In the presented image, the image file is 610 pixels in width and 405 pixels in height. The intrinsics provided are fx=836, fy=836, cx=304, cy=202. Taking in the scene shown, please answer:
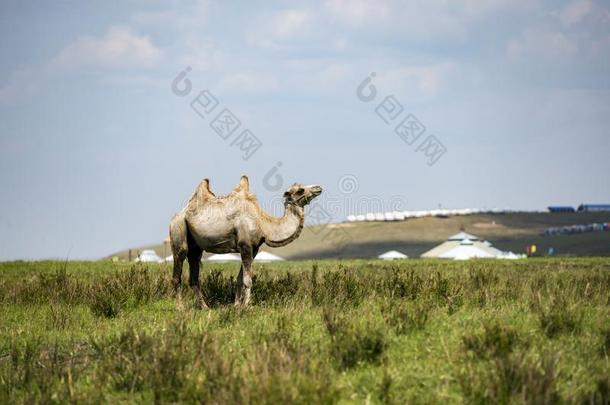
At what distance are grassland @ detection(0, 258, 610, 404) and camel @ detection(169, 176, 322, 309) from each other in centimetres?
74

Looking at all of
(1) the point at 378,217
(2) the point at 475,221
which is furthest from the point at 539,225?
(1) the point at 378,217

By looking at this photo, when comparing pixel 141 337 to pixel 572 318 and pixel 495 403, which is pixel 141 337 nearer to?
pixel 495 403

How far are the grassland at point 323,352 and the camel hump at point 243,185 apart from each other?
200cm

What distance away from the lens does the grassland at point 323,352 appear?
8.06 m

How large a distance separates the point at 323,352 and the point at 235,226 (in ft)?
16.4

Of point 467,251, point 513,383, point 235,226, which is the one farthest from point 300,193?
point 467,251

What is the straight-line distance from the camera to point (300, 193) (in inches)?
578

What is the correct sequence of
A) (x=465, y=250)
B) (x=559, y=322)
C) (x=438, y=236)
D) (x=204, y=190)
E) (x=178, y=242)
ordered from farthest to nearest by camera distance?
(x=438, y=236)
(x=465, y=250)
(x=204, y=190)
(x=178, y=242)
(x=559, y=322)

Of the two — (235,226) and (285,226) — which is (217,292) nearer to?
(235,226)

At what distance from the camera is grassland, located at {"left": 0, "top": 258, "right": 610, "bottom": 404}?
8.06 m

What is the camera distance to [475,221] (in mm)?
159500

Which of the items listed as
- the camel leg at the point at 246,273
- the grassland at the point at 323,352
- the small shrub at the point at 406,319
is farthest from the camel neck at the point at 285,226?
the small shrub at the point at 406,319

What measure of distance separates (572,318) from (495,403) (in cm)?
335

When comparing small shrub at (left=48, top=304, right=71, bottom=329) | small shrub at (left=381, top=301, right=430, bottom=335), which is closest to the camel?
small shrub at (left=48, top=304, right=71, bottom=329)
